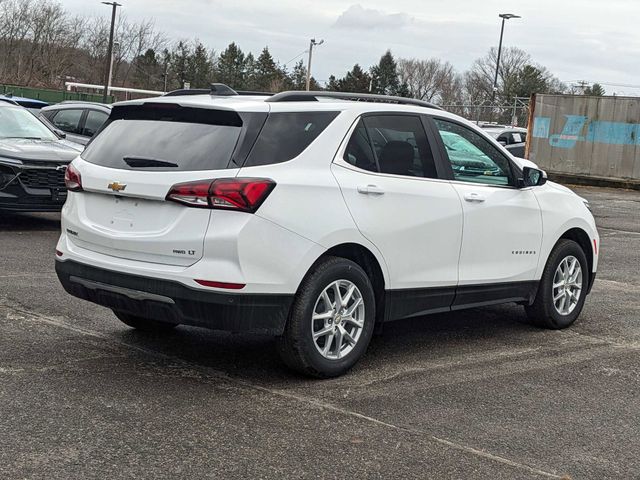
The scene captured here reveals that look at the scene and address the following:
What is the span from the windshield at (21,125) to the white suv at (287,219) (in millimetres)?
6932

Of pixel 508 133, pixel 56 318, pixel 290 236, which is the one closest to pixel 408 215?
pixel 290 236

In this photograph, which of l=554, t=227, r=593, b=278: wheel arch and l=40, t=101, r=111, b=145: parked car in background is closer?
l=554, t=227, r=593, b=278: wheel arch

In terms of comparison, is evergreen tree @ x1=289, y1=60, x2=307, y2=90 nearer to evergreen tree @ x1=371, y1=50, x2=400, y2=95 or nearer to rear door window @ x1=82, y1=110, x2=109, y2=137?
evergreen tree @ x1=371, y1=50, x2=400, y2=95

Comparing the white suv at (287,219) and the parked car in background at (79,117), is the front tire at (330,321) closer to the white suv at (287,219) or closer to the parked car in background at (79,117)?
the white suv at (287,219)

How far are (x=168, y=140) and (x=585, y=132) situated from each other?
24.6m

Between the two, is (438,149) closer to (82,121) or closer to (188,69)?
(82,121)

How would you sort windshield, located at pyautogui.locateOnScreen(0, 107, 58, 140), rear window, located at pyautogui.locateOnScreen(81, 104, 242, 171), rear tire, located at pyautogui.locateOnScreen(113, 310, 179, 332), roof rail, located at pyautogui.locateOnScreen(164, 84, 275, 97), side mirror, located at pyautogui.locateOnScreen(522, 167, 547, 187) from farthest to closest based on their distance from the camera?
windshield, located at pyautogui.locateOnScreen(0, 107, 58, 140) < side mirror, located at pyautogui.locateOnScreen(522, 167, 547, 187) < rear tire, located at pyautogui.locateOnScreen(113, 310, 179, 332) < roof rail, located at pyautogui.locateOnScreen(164, 84, 275, 97) < rear window, located at pyautogui.locateOnScreen(81, 104, 242, 171)

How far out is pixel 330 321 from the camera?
548cm

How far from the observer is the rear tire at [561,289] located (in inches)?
282

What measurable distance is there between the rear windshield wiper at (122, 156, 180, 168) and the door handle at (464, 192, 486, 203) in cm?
213

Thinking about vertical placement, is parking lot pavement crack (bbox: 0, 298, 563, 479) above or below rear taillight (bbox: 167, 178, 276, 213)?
below

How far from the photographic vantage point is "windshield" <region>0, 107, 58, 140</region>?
1250cm

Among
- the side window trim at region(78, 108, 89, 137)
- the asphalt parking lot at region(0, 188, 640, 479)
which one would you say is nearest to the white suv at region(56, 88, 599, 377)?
the asphalt parking lot at region(0, 188, 640, 479)

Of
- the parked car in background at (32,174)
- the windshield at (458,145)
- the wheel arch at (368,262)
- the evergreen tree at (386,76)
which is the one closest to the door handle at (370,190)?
the wheel arch at (368,262)
